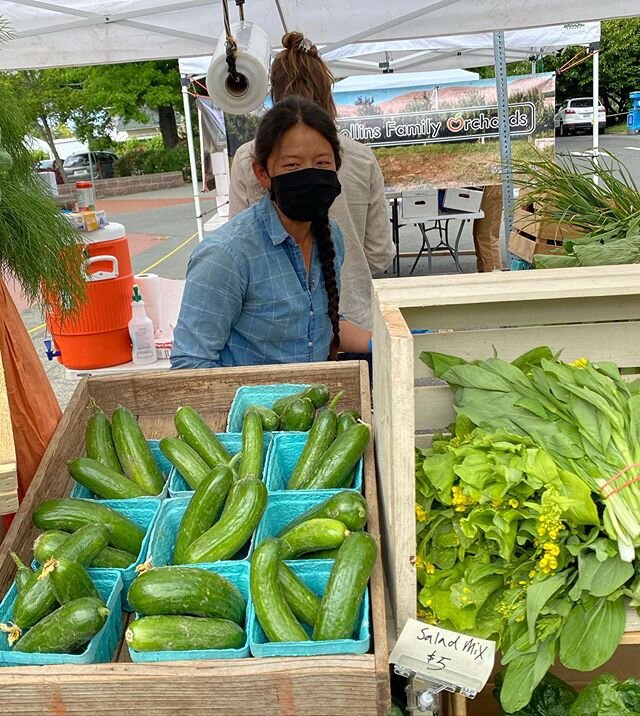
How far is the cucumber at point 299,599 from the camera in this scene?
1.32 meters

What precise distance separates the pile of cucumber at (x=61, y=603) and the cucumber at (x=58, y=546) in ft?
0.12

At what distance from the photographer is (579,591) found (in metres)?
1.32

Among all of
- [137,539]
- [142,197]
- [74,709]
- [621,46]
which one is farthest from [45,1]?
[621,46]


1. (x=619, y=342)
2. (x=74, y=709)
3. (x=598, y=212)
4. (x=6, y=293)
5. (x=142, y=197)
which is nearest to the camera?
(x=74, y=709)

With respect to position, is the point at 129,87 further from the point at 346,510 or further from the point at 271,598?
the point at 271,598

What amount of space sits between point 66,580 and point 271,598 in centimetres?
39

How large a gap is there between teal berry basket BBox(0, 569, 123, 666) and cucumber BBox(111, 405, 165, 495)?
0.36 metres

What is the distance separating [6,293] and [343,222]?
6.40ft

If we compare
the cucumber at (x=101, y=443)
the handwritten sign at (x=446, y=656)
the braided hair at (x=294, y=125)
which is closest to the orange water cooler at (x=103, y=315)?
the braided hair at (x=294, y=125)

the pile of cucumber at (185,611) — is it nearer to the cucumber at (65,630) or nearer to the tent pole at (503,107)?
the cucumber at (65,630)

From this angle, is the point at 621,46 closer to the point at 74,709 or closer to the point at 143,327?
the point at 143,327

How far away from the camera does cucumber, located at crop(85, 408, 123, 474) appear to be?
6.07 ft

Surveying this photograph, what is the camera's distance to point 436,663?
1232 mm

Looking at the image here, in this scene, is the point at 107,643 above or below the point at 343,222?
below
